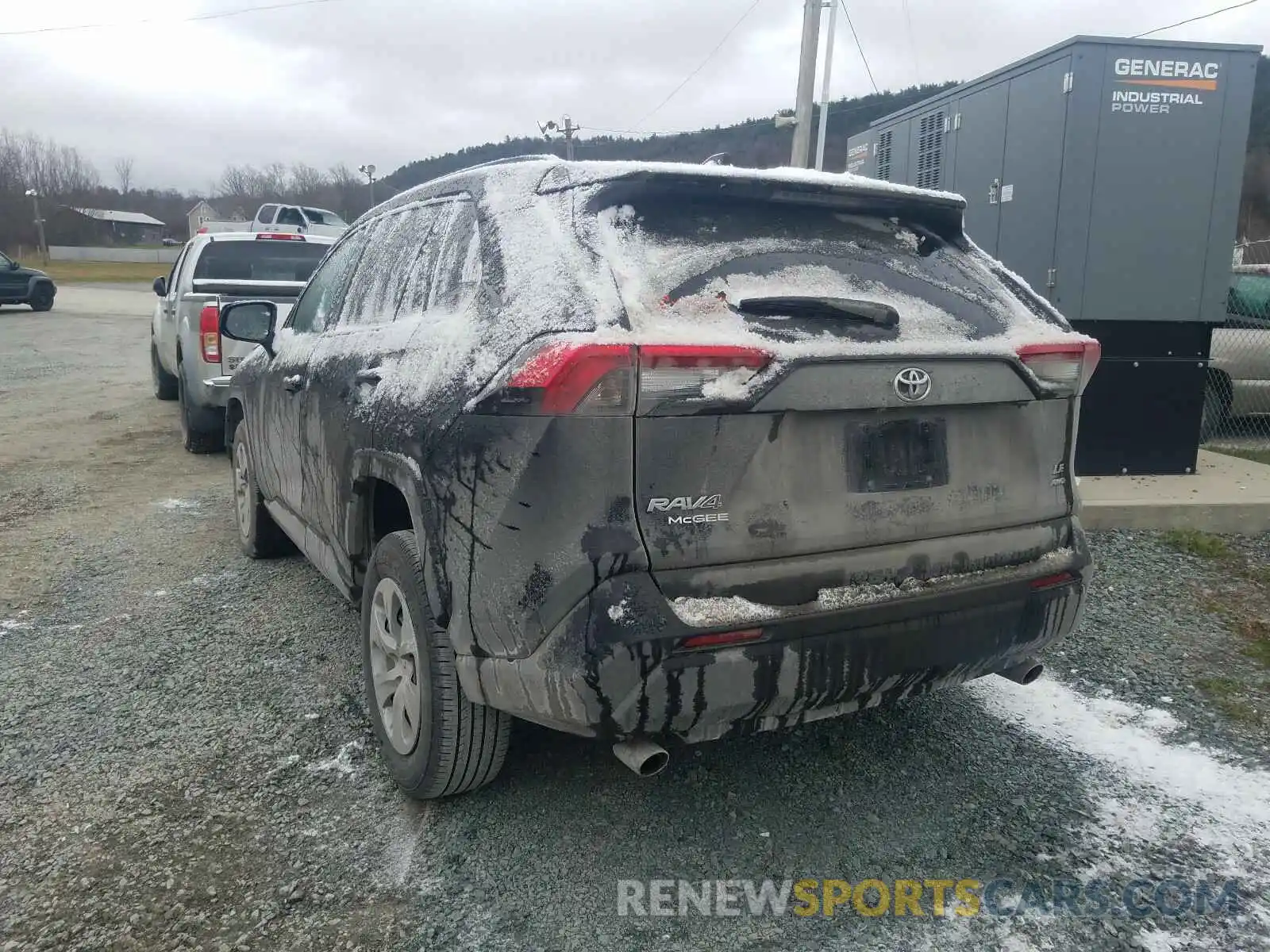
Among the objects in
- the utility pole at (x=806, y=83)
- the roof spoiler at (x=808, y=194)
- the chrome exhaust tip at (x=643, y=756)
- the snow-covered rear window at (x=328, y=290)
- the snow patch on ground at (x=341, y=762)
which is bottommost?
the snow patch on ground at (x=341, y=762)

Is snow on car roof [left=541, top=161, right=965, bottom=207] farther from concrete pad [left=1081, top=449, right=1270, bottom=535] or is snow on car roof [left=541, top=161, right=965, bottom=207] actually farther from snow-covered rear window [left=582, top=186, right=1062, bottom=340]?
concrete pad [left=1081, top=449, right=1270, bottom=535]

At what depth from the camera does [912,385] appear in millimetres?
2506

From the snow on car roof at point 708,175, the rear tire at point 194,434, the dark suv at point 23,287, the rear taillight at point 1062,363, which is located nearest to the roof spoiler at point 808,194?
the snow on car roof at point 708,175

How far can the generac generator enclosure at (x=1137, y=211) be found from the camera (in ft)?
19.8

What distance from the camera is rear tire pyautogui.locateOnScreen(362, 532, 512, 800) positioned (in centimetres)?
273

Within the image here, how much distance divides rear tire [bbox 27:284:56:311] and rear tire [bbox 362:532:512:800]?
27342 mm

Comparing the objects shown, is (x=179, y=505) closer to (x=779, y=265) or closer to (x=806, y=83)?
(x=779, y=265)

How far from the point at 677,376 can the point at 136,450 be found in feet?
25.8

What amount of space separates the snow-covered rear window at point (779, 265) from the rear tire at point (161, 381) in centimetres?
1019

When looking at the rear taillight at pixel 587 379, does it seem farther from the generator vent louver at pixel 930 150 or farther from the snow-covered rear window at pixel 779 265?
the generator vent louver at pixel 930 150

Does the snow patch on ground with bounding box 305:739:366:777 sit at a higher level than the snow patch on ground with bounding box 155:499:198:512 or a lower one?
higher

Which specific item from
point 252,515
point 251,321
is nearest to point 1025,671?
point 251,321

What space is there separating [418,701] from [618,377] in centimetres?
120

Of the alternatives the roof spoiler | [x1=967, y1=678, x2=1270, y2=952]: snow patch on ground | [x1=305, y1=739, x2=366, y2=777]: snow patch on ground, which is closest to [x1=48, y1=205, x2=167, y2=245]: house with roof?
[x1=305, y1=739, x2=366, y2=777]: snow patch on ground
